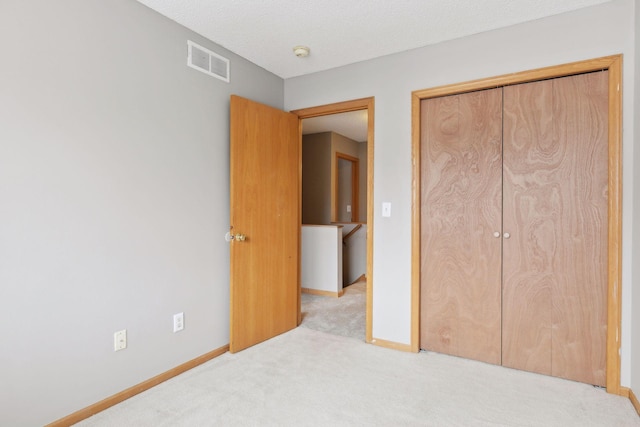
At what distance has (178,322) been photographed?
7.75 feet

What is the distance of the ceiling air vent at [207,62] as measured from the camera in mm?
2418

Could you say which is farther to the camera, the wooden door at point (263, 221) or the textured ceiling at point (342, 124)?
the textured ceiling at point (342, 124)

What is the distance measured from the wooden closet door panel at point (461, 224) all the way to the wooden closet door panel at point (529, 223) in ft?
0.20

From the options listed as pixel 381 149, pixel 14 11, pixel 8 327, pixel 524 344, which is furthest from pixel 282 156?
pixel 524 344

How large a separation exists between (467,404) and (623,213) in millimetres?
1411

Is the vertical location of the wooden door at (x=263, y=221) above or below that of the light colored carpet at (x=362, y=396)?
above

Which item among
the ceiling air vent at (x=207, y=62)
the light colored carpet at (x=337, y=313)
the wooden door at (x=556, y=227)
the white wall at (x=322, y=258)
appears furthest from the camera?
the white wall at (x=322, y=258)

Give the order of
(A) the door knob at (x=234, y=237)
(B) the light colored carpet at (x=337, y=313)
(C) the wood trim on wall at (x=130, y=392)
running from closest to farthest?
(C) the wood trim on wall at (x=130, y=392) < (A) the door knob at (x=234, y=237) < (B) the light colored carpet at (x=337, y=313)

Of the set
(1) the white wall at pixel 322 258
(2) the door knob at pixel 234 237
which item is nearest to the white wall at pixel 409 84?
(2) the door knob at pixel 234 237

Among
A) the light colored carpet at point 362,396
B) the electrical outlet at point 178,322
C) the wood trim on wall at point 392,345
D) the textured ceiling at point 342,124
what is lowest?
the light colored carpet at point 362,396

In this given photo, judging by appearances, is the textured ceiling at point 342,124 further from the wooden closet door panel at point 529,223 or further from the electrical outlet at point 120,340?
the electrical outlet at point 120,340

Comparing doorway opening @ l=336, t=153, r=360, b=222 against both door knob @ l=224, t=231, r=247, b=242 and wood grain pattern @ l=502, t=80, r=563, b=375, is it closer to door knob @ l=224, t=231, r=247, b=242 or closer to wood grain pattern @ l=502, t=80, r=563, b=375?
door knob @ l=224, t=231, r=247, b=242

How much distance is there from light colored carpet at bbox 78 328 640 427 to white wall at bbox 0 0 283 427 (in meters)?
0.28

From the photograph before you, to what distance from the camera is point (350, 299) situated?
14.2 ft
